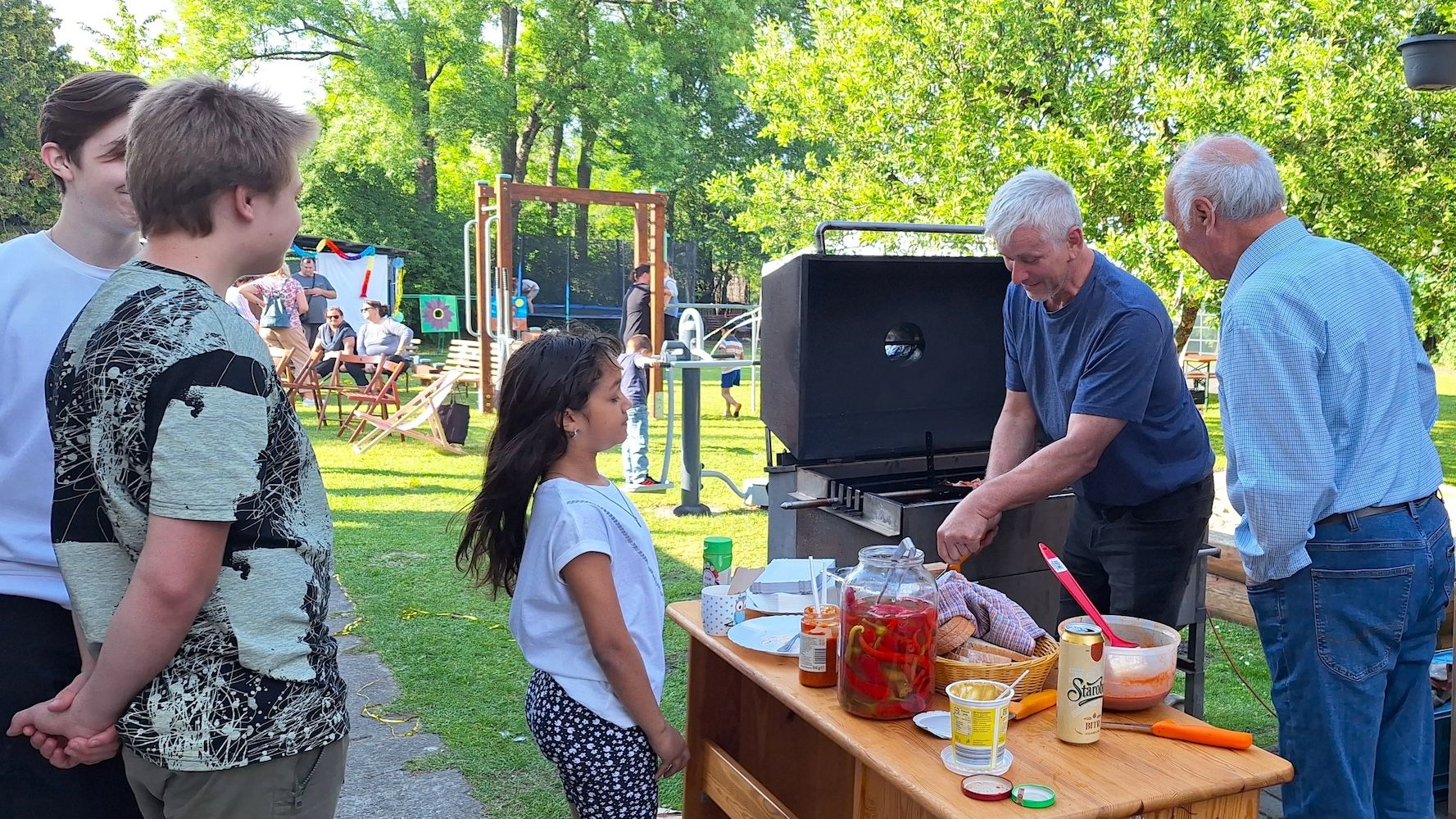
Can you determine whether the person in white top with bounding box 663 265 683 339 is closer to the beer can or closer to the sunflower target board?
the sunflower target board

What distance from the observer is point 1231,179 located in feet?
6.86

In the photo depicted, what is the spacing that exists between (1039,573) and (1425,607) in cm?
113

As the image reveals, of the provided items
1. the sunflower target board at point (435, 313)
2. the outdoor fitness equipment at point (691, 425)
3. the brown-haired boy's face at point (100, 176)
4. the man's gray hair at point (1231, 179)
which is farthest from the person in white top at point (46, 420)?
the sunflower target board at point (435, 313)

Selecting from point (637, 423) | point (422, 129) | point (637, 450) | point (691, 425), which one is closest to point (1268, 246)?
point (691, 425)

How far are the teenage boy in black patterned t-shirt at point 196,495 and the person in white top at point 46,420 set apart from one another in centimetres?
26

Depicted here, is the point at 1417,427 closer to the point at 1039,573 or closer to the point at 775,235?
the point at 1039,573

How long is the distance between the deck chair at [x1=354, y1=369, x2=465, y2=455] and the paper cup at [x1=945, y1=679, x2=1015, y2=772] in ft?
27.0

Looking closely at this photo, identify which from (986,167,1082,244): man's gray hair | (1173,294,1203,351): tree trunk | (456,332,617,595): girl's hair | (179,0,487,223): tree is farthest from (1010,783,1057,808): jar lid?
(179,0,487,223): tree

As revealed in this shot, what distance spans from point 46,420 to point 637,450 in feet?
19.9

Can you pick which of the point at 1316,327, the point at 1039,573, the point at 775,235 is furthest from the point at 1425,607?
the point at 775,235

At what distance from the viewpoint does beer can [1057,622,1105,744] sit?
1581 mm

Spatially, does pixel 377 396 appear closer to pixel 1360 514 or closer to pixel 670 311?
pixel 670 311

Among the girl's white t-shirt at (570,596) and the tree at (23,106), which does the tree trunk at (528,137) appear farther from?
the girl's white t-shirt at (570,596)

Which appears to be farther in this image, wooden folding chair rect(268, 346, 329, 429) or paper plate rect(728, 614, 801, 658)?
wooden folding chair rect(268, 346, 329, 429)
